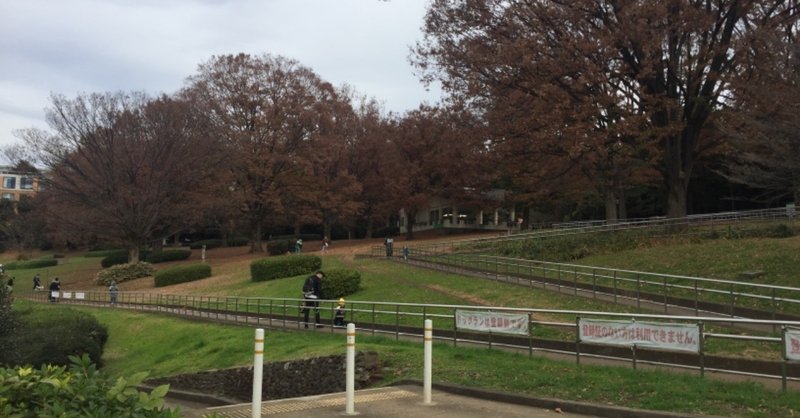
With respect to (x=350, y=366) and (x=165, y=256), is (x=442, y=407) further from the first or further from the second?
(x=165, y=256)

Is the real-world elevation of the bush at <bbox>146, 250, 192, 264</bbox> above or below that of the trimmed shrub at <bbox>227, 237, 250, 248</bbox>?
below

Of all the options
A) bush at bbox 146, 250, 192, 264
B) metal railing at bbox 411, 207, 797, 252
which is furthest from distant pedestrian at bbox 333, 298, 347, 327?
bush at bbox 146, 250, 192, 264

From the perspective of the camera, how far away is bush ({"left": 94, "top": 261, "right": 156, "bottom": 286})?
45009 mm

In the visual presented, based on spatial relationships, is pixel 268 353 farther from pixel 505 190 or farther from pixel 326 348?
pixel 505 190

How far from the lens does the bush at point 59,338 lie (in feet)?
57.2

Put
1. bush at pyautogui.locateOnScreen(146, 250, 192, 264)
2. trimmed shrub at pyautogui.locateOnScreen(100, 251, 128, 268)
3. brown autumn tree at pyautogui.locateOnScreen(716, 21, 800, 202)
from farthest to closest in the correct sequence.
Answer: trimmed shrub at pyautogui.locateOnScreen(100, 251, 128, 268), bush at pyautogui.locateOnScreen(146, 250, 192, 264), brown autumn tree at pyautogui.locateOnScreen(716, 21, 800, 202)

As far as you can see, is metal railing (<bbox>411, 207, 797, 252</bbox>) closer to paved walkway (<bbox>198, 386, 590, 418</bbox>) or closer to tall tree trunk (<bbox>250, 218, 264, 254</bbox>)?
tall tree trunk (<bbox>250, 218, 264, 254</bbox>)

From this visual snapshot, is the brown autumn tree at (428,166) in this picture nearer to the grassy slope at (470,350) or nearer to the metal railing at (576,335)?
the grassy slope at (470,350)

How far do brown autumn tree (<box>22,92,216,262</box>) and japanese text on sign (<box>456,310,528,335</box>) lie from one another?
1518 inches

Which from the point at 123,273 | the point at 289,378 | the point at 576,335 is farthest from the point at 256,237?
the point at 576,335

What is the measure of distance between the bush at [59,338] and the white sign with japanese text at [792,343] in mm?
15414

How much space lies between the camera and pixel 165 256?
55.4 metres

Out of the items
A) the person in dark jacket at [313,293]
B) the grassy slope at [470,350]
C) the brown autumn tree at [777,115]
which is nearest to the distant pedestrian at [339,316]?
the person in dark jacket at [313,293]

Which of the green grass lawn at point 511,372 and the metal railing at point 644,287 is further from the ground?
the metal railing at point 644,287
